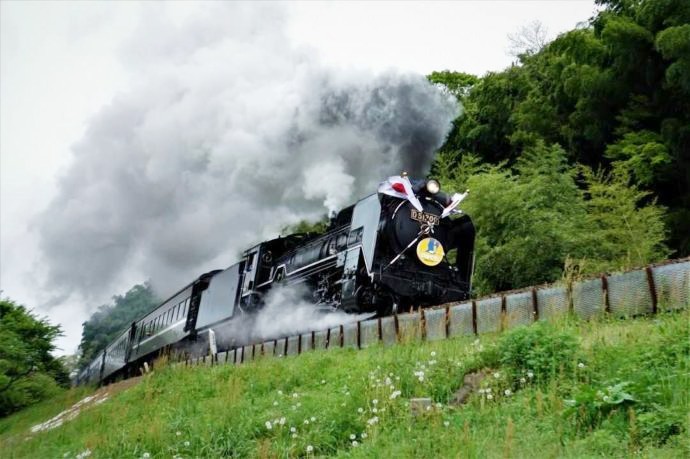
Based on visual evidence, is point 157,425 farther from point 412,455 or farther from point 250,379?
point 412,455

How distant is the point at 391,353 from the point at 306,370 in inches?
50.4

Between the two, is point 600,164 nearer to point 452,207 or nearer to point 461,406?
point 452,207

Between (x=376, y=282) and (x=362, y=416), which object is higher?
(x=376, y=282)

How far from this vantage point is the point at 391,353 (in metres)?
8.34

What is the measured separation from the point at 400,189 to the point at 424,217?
0.66 metres

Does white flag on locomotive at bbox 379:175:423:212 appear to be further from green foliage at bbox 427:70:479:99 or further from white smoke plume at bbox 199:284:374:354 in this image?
green foliage at bbox 427:70:479:99

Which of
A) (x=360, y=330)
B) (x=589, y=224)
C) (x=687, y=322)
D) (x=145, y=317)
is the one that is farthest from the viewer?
(x=145, y=317)

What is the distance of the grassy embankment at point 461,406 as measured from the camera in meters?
4.88

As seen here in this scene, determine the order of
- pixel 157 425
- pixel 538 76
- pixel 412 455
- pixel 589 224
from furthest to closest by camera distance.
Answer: pixel 538 76
pixel 589 224
pixel 157 425
pixel 412 455

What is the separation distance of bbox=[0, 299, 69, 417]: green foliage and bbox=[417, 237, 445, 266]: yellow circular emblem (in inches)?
677

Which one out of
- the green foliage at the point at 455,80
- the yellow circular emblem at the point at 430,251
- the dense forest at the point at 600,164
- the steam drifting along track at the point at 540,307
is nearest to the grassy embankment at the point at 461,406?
the steam drifting along track at the point at 540,307

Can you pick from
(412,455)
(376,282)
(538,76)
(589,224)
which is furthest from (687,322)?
(538,76)

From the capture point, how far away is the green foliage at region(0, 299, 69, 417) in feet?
78.8

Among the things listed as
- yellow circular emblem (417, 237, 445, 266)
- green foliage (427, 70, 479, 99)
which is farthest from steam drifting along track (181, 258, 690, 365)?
green foliage (427, 70, 479, 99)
